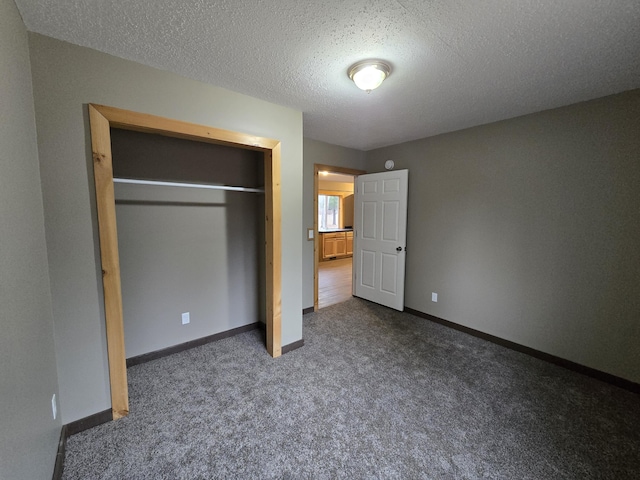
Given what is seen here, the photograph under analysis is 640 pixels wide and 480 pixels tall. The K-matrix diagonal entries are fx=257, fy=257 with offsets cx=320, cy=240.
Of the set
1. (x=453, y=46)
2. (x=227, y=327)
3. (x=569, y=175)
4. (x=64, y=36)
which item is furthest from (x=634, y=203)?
(x=64, y=36)

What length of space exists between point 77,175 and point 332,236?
6296mm

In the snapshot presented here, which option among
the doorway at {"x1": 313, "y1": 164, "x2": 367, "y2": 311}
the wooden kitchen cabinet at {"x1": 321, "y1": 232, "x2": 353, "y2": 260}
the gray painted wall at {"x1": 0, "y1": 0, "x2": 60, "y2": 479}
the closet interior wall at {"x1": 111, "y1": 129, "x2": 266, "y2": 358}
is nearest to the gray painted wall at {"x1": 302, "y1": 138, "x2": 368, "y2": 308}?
the doorway at {"x1": 313, "y1": 164, "x2": 367, "y2": 311}

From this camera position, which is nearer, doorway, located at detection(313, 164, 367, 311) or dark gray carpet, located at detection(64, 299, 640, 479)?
dark gray carpet, located at detection(64, 299, 640, 479)

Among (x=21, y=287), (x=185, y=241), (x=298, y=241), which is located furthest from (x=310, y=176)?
(x=21, y=287)

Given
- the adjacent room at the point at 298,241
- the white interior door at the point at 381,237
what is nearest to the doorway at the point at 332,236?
the white interior door at the point at 381,237

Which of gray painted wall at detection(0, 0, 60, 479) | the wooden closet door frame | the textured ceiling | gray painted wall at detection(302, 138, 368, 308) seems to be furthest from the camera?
gray painted wall at detection(302, 138, 368, 308)

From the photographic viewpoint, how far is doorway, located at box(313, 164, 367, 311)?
3811 millimetres

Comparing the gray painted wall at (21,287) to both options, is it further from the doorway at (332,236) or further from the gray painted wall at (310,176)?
the doorway at (332,236)

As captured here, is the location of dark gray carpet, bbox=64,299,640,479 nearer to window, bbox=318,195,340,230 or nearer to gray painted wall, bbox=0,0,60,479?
gray painted wall, bbox=0,0,60,479

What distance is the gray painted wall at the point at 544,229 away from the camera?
217 centimetres

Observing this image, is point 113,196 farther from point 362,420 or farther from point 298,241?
point 362,420

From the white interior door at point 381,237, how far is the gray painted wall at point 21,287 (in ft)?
A: 11.6

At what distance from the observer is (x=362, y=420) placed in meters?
1.82

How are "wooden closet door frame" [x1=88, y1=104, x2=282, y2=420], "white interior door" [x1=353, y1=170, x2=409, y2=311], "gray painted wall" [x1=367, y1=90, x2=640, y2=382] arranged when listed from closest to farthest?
"wooden closet door frame" [x1=88, y1=104, x2=282, y2=420], "gray painted wall" [x1=367, y1=90, x2=640, y2=382], "white interior door" [x1=353, y1=170, x2=409, y2=311]
